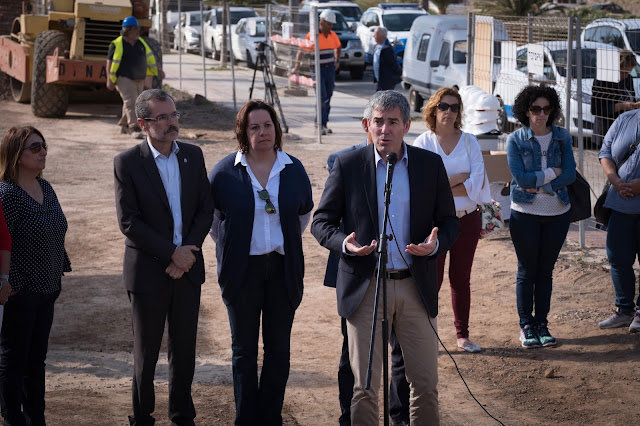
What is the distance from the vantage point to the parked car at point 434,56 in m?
19.4

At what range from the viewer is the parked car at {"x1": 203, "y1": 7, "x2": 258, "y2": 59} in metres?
33.4

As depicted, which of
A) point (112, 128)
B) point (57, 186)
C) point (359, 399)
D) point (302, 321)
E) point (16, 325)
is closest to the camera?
point (359, 399)

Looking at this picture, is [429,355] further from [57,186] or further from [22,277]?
[57,186]

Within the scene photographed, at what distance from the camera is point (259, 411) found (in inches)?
216

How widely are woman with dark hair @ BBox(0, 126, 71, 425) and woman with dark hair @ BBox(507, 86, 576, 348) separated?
3368 millimetres

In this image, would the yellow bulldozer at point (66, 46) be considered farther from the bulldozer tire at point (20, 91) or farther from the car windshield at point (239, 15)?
the car windshield at point (239, 15)

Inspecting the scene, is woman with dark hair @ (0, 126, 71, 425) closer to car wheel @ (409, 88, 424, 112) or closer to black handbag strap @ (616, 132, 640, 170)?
black handbag strap @ (616, 132, 640, 170)

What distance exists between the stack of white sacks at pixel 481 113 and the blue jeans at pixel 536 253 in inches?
108

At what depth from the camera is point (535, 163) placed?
709cm

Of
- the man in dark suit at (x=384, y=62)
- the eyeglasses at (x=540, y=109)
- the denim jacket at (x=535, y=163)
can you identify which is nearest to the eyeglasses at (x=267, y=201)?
the denim jacket at (x=535, y=163)

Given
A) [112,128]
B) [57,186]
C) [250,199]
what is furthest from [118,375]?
[112,128]

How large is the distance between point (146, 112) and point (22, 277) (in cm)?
112

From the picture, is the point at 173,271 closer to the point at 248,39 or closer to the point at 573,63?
the point at 573,63

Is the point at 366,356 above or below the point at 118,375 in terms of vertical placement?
above
